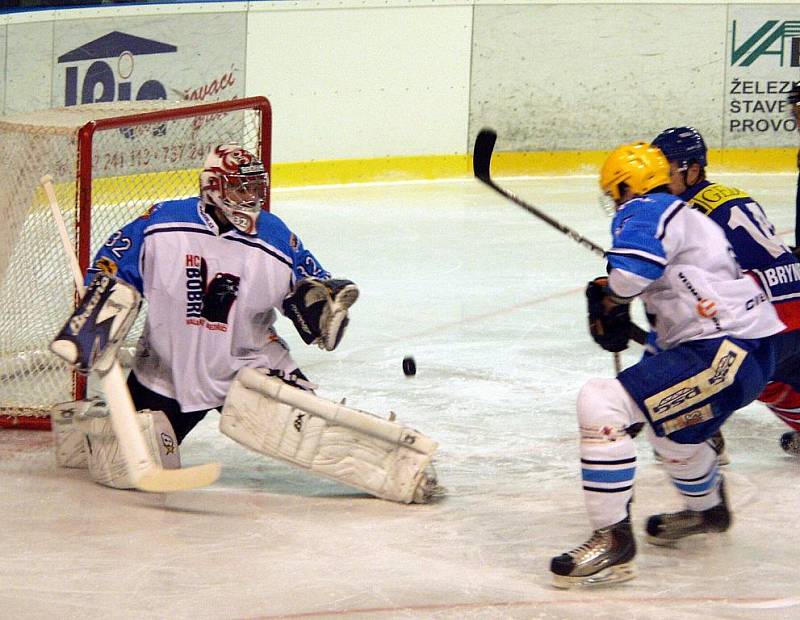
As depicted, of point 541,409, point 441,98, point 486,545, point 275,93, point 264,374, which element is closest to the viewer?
point 486,545

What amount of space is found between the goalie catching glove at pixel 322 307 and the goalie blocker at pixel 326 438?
0.17 m

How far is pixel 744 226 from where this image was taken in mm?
3824

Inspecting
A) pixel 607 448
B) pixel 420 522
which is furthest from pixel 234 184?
pixel 607 448

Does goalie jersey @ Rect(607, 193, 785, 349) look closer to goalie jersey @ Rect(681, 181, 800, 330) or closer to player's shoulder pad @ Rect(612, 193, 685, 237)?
player's shoulder pad @ Rect(612, 193, 685, 237)

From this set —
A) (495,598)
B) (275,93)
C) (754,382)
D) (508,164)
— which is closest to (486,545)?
(495,598)

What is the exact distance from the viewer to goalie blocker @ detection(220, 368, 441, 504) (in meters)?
3.70

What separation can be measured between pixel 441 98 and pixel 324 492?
245 inches

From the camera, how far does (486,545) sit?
11.3 ft

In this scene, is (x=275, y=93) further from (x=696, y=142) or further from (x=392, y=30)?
(x=696, y=142)

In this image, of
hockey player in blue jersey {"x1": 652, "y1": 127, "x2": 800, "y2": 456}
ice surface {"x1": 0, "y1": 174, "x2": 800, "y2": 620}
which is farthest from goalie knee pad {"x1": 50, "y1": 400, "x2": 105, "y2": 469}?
hockey player in blue jersey {"x1": 652, "y1": 127, "x2": 800, "y2": 456}

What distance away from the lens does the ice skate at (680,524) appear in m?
3.43

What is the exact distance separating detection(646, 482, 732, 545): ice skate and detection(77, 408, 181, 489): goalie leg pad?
1.22m

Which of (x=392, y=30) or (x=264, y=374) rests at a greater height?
(x=392, y=30)

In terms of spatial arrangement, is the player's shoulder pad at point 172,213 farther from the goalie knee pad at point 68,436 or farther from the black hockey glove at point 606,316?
the black hockey glove at point 606,316
